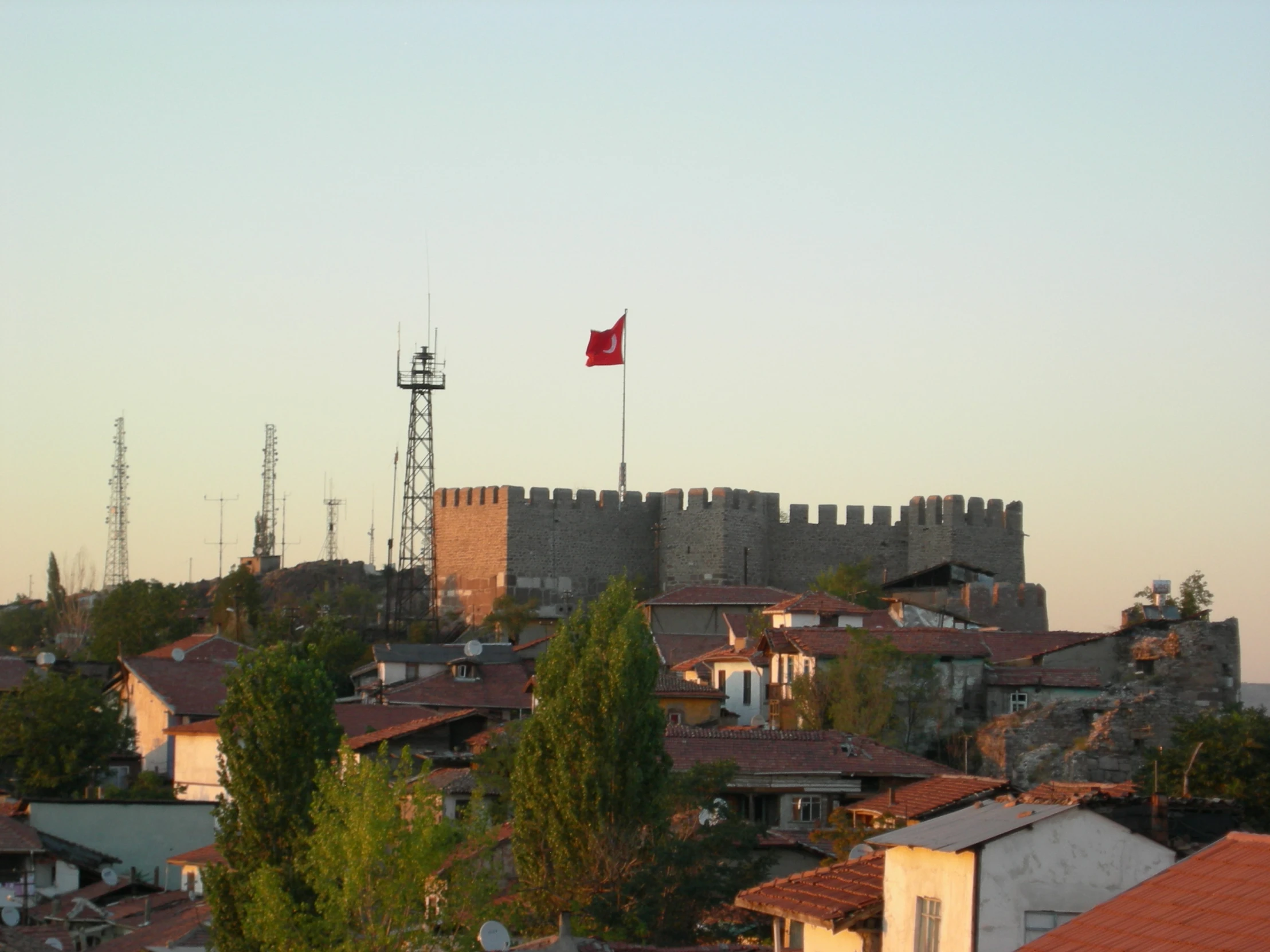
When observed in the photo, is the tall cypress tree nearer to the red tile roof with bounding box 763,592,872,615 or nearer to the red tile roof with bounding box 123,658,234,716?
the red tile roof with bounding box 763,592,872,615

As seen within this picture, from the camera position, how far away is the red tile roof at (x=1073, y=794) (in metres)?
14.7

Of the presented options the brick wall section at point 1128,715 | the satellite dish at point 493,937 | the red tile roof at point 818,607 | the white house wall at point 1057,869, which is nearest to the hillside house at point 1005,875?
the white house wall at point 1057,869

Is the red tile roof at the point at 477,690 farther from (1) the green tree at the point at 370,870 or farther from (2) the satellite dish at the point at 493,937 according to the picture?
(2) the satellite dish at the point at 493,937

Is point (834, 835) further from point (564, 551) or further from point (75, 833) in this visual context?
point (564, 551)

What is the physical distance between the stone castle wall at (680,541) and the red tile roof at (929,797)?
32.4 m

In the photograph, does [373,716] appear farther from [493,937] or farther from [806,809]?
[493,937]

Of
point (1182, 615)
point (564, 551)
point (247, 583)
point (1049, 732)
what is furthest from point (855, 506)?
point (1049, 732)

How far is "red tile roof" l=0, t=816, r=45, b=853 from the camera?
3062 cm

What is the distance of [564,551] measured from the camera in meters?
56.9

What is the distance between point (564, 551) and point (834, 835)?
3519 cm

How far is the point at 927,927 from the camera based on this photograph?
46.5 feet

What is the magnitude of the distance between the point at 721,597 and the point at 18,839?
76.1 ft

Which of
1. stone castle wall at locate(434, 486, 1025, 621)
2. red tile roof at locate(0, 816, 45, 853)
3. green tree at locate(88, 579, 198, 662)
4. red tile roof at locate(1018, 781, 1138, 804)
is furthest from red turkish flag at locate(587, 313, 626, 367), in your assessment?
red tile roof at locate(1018, 781, 1138, 804)

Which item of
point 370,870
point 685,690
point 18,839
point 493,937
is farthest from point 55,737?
point 493,937
